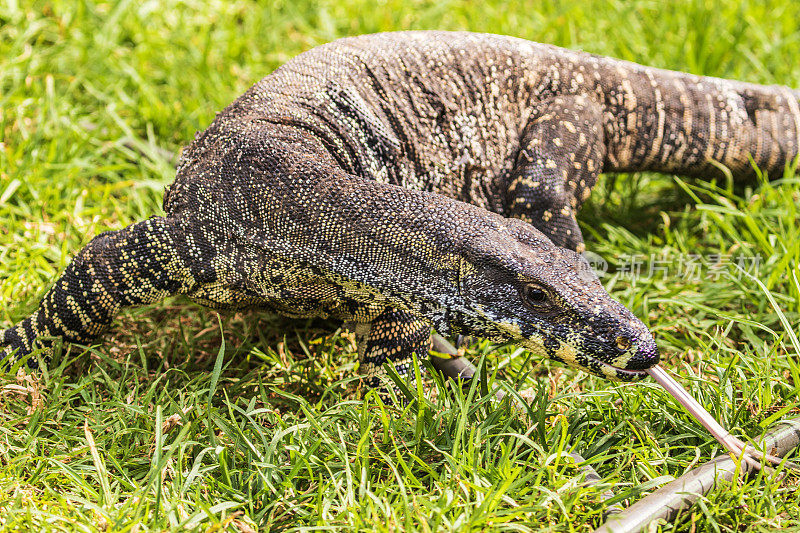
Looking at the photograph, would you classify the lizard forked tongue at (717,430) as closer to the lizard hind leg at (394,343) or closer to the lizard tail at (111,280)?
the lizard hind leg at (394,343)

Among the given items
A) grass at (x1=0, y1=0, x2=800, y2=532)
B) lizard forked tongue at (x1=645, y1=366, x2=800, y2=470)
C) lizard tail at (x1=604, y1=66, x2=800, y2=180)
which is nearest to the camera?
grass at (x1=0, y1=0, x2=800, y2=532)

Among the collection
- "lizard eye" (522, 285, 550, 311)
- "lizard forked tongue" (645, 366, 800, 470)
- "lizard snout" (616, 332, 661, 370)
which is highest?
"lizard eye" (522, 285, 550, 311)

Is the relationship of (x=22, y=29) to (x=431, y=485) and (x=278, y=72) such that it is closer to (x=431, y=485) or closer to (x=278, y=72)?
(x=278, y=72)

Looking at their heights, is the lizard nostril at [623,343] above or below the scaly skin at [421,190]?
below

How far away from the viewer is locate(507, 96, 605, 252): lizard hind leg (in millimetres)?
4262

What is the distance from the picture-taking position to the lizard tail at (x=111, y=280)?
3.59 meters

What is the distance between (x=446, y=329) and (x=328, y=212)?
2.25 feet

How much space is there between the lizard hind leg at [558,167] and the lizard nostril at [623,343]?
124cm

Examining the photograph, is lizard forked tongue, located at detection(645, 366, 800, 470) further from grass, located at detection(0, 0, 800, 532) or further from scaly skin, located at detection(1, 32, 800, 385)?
scaly skin, located at detection(1, 32, 800, 385)

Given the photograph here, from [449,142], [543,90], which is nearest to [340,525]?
[449,142]

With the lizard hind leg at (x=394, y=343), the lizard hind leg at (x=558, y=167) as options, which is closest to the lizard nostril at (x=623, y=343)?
the lizard hind leg at (x=394, y=343)

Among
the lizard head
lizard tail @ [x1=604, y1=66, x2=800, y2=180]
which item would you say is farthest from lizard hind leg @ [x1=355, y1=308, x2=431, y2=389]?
lizard tail @ [x1=604, y1=66, x2=800, y2=180]

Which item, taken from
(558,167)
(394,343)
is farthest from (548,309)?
(558,167)

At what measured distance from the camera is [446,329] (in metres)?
3.33
